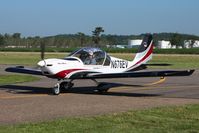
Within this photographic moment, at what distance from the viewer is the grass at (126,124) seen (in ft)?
30.1

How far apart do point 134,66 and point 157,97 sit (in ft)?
16.2

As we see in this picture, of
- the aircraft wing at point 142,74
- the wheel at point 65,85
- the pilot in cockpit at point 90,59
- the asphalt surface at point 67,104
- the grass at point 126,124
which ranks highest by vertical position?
the pilot in cockpit at point 90,59

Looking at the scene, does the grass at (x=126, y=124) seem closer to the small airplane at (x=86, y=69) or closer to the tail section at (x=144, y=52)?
the small airplane at (x=86, y=69)

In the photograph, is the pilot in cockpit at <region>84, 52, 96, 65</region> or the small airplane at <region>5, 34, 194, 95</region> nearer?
the small airplane at <region>5, 34, 194, 95</region>

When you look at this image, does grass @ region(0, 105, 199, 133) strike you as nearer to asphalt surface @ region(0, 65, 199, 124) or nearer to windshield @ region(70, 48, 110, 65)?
asphalt surface @ region(0, 65, 199, 124)

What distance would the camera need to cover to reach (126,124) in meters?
9.92

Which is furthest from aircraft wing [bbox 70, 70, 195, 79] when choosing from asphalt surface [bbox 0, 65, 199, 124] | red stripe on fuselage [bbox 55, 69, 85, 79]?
asphalt surface [bbox 0, 65, 199, 124]

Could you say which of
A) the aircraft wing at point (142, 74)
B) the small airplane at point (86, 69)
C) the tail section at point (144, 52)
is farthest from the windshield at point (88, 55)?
the tail section at point (144, 52)

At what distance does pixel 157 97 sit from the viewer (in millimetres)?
16844

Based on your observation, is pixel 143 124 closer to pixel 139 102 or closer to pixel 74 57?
pixel 139 102

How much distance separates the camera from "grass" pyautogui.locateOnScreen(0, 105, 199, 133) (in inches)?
361

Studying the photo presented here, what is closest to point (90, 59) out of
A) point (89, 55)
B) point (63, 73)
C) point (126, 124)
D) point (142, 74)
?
point (89, 55)

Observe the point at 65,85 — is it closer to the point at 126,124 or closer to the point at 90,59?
the point at 90,59

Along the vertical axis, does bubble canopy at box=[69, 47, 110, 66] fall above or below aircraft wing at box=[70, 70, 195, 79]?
above
